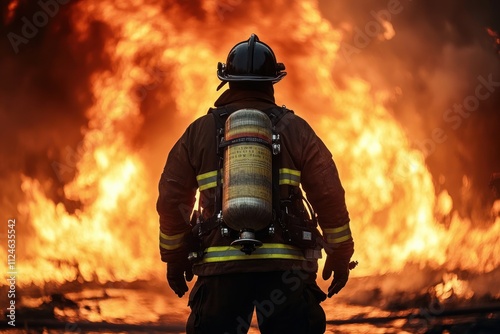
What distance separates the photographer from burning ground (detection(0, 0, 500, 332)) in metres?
8.98

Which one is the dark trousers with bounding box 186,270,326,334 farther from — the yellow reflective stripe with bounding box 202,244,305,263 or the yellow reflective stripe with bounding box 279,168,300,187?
the yellow reflective stripe with bounding box 279,168,300,187

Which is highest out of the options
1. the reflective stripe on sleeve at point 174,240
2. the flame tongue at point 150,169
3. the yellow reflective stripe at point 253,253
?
the flame tongue at point 150,169

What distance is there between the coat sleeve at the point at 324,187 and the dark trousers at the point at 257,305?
1.52 ft

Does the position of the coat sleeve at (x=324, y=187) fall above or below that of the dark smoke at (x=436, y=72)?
below

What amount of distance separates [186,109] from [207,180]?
5.21 meters

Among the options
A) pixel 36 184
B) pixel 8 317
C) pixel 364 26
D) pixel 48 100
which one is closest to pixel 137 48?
pixel 48 100

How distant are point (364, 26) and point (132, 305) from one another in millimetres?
4261

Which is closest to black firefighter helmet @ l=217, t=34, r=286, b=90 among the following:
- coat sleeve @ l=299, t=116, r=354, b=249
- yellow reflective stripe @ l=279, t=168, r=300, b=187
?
coat sleeve @ l=299, t=116, r=354, b=249

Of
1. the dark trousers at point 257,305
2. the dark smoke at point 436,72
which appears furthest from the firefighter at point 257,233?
the dark smoke at point 436,72

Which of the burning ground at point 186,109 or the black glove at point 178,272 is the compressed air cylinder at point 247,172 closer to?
the black glove at point 178,272

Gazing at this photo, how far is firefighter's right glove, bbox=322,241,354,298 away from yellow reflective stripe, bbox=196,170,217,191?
32.8 inches

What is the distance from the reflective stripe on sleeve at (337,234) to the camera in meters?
4.32

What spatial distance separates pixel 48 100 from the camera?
9.13 metres

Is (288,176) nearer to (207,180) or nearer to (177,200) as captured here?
(207,180)
